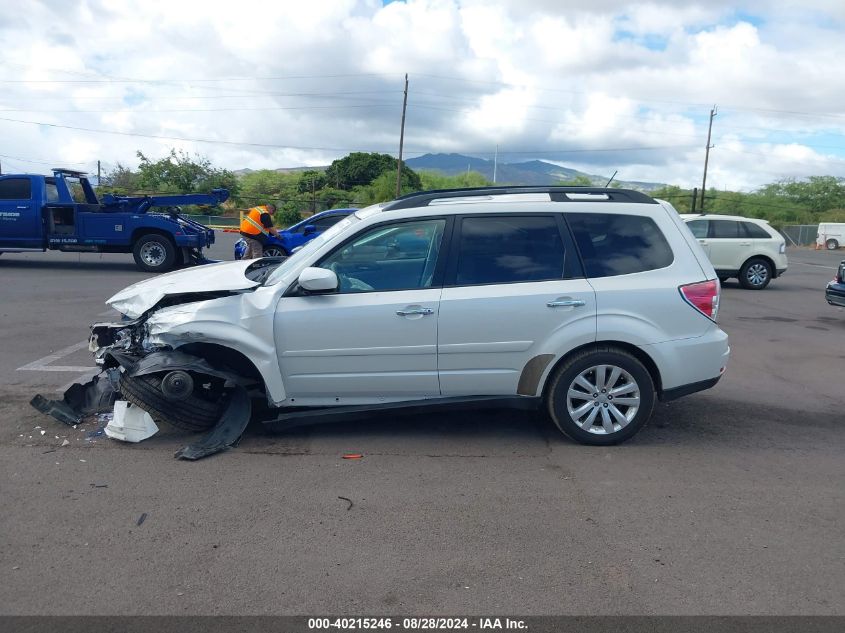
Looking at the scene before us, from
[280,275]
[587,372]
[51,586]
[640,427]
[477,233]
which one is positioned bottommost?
[51,586]

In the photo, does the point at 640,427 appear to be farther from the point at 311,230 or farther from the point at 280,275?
the point at 311,230

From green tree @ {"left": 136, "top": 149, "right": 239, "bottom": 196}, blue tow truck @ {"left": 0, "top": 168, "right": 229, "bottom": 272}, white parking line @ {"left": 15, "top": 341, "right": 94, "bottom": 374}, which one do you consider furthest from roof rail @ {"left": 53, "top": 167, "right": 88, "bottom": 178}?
green tree @ {"left": 136, "top": 149, "right": 239, "bottom": 196}

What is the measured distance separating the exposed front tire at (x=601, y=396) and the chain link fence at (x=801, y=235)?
53280 millimetres

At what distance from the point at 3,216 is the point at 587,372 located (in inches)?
616

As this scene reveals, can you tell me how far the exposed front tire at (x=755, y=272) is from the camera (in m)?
16.7

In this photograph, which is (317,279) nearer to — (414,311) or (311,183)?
(414,311)

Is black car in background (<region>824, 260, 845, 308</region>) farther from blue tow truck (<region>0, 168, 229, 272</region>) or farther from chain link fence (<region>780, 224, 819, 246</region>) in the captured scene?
chain link fence (<region>780, 224, 819, 246</region>)

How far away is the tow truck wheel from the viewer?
16.4 meters

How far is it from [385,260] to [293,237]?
38.4ft

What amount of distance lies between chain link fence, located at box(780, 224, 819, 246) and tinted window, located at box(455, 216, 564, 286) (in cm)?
5340

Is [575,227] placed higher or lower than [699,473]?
higher

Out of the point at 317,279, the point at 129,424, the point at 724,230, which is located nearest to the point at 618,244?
the point at 317,279
